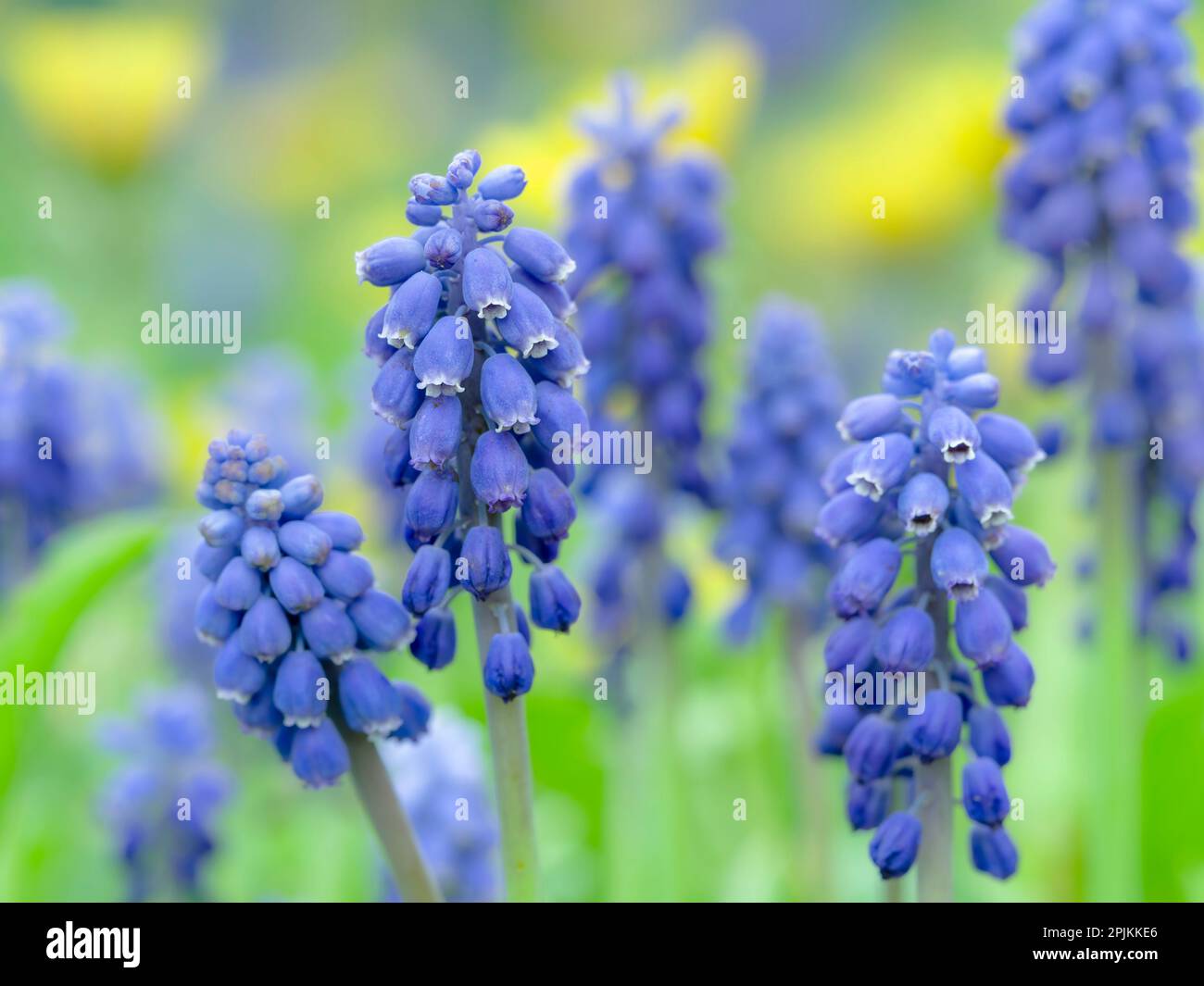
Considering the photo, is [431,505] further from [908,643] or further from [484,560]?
[908,643]

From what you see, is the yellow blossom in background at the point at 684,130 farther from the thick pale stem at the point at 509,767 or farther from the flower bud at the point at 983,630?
the flower bud at the point at 983,630

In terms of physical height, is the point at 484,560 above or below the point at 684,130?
below

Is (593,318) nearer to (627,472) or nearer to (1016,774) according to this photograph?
(627,472)

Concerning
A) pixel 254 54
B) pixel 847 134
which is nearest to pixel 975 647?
pixel 847 134

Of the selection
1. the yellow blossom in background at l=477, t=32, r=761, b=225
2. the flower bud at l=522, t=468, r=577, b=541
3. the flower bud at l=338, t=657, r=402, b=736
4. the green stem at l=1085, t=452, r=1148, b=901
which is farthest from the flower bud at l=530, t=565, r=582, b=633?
the yellow blossom in background at l=477, t=32, r=761, b=225

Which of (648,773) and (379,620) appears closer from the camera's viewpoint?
(379,620)

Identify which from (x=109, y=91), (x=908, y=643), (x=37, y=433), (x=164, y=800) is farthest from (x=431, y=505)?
(x=109, y=91)
